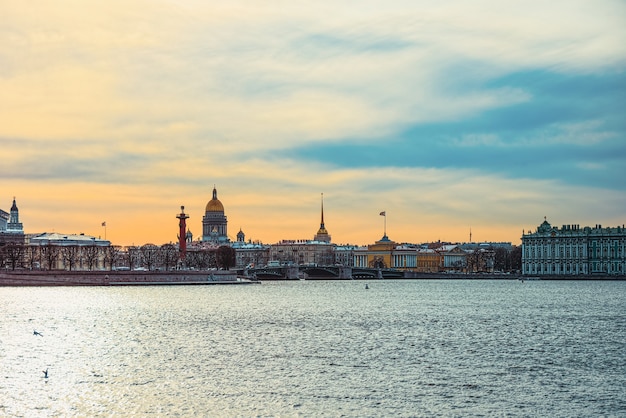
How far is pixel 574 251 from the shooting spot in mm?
143625

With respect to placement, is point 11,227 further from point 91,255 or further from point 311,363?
point 311,363

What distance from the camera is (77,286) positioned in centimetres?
9688

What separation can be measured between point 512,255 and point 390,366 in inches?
5827

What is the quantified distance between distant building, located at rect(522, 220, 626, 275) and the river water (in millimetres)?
86533

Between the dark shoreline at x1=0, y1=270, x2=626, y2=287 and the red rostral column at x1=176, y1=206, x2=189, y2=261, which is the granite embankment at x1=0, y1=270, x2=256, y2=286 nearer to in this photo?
the dark shoreline at x1=0, y1=270, x2=626, y2=287

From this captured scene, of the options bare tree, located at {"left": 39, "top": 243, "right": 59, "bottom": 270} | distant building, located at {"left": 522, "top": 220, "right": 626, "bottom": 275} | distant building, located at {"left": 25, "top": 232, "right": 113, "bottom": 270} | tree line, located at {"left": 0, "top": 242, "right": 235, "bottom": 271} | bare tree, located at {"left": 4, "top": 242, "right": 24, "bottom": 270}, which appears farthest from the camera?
distant building, located at {"left": 522, "top": 220, "right": 626, "bottom": 275}

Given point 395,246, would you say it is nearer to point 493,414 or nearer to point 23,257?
point 23,257

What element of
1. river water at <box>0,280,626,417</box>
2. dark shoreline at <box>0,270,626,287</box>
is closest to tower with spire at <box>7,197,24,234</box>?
dark shoreline at <box>0,270,626,287</box>

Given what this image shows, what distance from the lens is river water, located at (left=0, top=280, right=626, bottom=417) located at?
971 inches

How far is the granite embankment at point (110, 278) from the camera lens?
295 ft

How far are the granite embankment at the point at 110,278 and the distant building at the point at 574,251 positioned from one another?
49.2m

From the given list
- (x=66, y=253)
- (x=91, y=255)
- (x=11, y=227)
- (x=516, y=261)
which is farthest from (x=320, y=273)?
(x=11, y=227)

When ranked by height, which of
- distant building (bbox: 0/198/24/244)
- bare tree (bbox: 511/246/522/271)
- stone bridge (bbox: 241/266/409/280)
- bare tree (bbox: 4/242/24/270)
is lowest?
stone bridge (bbox: 241/266/409/280)

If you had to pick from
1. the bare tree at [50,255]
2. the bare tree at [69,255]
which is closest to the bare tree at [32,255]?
the bare tree at [50,255]
